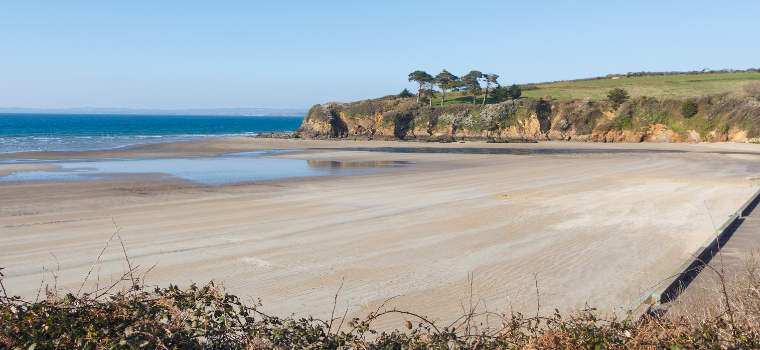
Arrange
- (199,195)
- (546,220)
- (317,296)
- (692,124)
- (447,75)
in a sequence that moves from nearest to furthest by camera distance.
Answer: (317,296) < (546,220) < (199,195) < (692,124) < (447,75)

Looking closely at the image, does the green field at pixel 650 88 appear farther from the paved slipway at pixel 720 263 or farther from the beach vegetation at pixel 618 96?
the paved slipway at pixel 720 263

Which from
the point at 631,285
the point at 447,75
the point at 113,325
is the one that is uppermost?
the point at 447,75

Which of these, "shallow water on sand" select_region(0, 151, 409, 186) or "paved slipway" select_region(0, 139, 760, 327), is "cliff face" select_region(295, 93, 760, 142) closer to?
"shallow water on sand" select_region(0, 151, 409, 186)

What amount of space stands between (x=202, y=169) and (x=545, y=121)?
39061 millimetres

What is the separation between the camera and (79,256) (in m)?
9.01

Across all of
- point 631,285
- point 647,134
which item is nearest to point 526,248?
point 631,285

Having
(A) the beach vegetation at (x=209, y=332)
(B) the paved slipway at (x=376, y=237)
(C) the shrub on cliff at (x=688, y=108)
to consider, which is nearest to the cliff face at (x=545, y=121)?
(C) the shrub on cliff at (x=688, y=108)

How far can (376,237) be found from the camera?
35.0 ft

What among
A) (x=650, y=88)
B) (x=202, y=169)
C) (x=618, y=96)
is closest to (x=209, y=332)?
(x=202, y=169)

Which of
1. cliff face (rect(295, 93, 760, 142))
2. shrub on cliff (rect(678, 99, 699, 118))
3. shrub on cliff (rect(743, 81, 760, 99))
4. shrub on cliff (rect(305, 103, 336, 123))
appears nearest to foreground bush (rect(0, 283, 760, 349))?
cliff face (rect(295, 93, 760, 142))

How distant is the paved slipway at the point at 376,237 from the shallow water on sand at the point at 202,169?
2079 mm

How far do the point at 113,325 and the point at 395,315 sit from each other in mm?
3673

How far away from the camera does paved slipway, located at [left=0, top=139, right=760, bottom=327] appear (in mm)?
7445

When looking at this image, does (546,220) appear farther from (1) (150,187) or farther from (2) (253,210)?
(1) (150,187)
